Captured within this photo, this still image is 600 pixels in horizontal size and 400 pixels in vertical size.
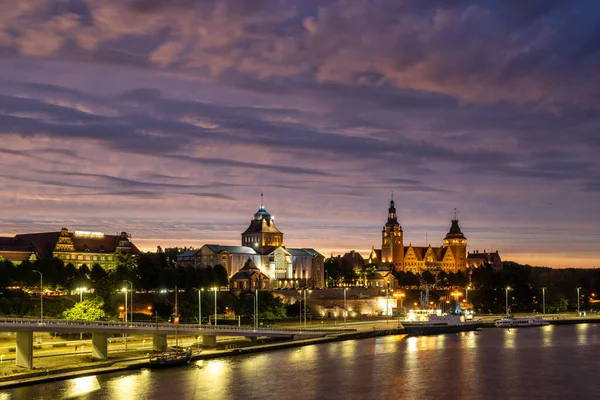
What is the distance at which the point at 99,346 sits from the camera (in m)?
89.4

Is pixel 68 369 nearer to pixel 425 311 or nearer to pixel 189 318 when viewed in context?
pixel 189 318

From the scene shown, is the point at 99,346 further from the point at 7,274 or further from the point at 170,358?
the point at 7,274

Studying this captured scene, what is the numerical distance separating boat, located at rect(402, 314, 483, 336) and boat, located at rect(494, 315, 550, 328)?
6246 millimetres

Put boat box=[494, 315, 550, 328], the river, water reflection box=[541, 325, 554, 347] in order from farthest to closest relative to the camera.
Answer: boat box=[494, 315, 550, 328] < water reflection box=[541, 325, 554, 347] < the river

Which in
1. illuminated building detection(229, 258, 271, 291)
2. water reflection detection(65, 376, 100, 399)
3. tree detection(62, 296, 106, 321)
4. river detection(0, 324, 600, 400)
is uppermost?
illuminated building detection(229, 258, 271, 291)

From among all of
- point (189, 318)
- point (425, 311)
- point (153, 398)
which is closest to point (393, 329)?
point (425, 311)

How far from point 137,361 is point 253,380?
619 inches

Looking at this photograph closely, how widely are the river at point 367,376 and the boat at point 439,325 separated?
24675 mm

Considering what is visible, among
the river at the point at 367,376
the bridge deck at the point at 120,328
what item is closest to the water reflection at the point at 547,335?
the river at the point at 367,376

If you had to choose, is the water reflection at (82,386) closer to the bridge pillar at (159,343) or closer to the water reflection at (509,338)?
the bridge pillar at (159,343)

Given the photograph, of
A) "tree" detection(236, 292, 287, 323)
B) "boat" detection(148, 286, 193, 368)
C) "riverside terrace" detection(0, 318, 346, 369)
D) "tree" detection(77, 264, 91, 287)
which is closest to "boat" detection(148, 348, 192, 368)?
"boat" detection(148, 286, 193, 368)

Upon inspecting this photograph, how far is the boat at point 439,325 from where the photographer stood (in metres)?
145

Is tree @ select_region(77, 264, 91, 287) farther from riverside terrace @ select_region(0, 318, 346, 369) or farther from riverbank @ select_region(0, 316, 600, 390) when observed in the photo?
riverbank @ select_region(0, 316, 600, 390)

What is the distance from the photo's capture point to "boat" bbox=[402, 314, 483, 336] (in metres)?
145
